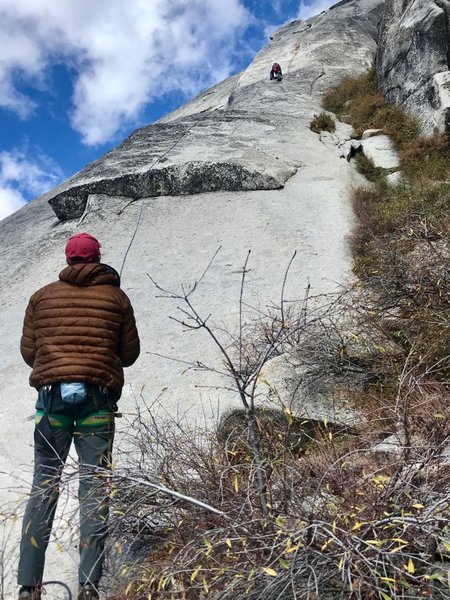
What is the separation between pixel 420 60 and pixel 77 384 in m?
12.9

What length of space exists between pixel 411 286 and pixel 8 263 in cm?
750

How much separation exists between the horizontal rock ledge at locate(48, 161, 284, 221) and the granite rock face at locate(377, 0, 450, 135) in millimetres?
3512

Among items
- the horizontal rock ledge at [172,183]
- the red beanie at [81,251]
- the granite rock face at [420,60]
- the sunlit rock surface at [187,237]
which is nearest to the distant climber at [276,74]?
the sunlit rock surface at [187,237]

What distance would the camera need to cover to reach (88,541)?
3.12m

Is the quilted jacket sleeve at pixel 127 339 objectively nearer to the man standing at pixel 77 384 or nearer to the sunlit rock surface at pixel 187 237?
the man standing at pixel 77 384

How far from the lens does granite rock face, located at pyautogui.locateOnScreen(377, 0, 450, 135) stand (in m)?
12.1

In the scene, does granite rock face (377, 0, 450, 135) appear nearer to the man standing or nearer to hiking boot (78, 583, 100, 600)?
the man standing

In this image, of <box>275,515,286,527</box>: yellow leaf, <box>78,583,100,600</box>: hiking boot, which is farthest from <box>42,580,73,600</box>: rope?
<box>275,515,286,527</box>: yellow leaf

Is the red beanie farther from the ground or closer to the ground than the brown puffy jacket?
farther from the ground

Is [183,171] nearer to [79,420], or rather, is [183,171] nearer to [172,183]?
[172,183]

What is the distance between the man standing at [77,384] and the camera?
3.16 m

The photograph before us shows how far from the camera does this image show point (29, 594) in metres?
3.15

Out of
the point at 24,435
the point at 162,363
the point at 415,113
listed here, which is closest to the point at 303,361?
the point at 162,363

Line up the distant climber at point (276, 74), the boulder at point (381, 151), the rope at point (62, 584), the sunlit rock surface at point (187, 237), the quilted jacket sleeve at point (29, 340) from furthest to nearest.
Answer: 1. the distant climber at point (276, 74)
2. the boulder at point (381, 151)
3. the sunlit rock surface at point (187, 237)
4. the quilted jacket sleeve at point (29, 340)
5. the rope at point (62, 584)
